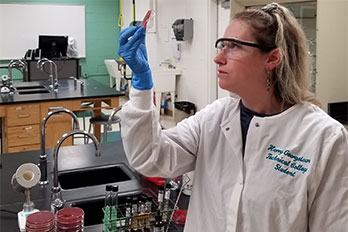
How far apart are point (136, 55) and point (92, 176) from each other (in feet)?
4.16

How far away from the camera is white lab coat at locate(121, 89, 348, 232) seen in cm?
106

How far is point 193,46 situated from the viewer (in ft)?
21.5

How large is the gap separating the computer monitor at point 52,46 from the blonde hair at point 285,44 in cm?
636

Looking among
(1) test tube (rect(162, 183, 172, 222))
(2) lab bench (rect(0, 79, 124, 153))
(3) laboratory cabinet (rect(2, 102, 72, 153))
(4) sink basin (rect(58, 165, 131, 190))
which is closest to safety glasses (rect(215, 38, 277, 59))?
(1) test tube (rect(162, 183, 172, 222))

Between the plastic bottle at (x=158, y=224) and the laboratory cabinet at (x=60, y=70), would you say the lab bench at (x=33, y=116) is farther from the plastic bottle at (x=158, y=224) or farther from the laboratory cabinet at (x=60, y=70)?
the plastic bottle at (x=158, y=224)

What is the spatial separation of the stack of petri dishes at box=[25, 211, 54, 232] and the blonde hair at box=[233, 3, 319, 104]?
921 millimetres

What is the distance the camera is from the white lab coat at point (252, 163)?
1.06 meters

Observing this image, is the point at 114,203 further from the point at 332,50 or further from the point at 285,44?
the point at 332,50

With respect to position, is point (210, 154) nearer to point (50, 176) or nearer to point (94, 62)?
point (50, 176)

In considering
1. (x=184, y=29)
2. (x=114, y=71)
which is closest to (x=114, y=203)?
→ (x=184, y=29)

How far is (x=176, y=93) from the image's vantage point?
7.26 m

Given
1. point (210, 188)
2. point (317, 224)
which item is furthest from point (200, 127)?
point (317, 224)

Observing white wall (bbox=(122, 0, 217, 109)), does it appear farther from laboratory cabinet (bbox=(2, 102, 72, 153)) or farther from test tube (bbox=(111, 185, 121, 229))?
test tube (bbox=(111, 185, 121, 229))

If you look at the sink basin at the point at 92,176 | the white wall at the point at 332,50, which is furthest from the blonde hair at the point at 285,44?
the white wall at the point at 332,50
